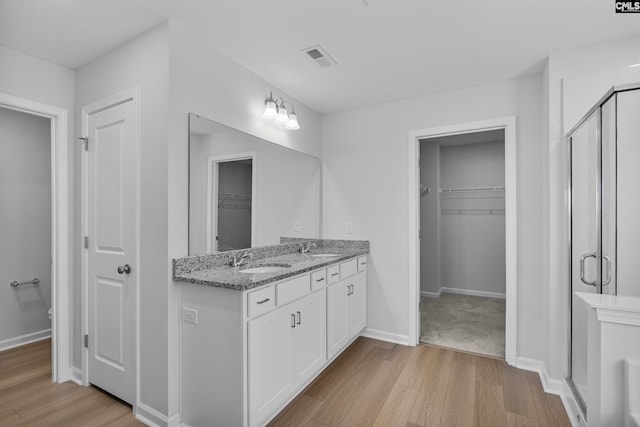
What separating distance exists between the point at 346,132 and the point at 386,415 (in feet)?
8.65

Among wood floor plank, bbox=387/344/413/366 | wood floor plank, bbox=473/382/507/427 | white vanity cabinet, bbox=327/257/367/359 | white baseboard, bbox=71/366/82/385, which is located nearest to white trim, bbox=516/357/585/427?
wood floor plank, bbox=473/382/507/427

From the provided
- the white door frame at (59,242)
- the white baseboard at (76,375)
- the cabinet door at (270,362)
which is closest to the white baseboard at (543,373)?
the cabinet door at (270,362)

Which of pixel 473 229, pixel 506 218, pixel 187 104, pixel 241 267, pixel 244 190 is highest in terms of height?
pixel 187 104

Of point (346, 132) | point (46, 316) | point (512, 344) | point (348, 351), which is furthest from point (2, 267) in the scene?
point (512, 344)

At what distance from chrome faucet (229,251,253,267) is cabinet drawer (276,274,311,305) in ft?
1.58

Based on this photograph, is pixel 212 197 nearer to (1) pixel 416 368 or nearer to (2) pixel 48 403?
(2) pixel 48 403

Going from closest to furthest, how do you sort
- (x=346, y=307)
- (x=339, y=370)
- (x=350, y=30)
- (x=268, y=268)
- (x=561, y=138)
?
1. (x=350, y=30)
2. (x=561, y=138)
3. (x=268, y=268)
4. (x=339, y=370)
5. (x=346, y=307)

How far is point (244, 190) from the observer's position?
8.46 feet

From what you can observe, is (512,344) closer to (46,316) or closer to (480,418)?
(480,418)

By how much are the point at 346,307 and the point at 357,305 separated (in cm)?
27

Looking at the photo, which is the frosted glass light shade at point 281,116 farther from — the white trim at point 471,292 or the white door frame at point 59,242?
the white trim at point 471,292

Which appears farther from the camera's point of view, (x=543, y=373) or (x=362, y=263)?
(x=362, y=263)

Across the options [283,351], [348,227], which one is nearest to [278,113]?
[348,227]

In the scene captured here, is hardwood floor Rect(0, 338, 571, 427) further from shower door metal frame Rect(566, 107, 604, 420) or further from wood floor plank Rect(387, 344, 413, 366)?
shower door metal frame Rect(566, 107, 604, 420)
